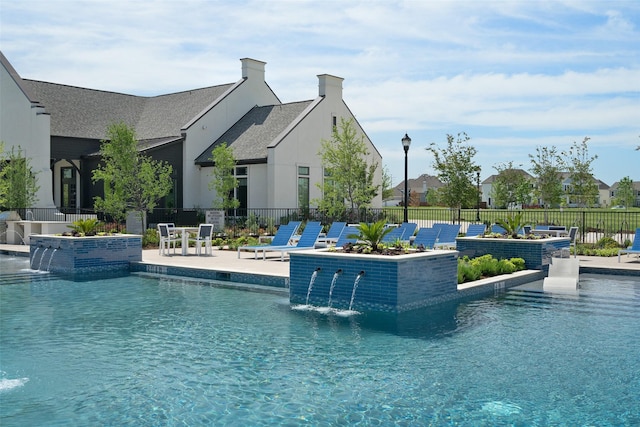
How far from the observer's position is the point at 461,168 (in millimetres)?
28516

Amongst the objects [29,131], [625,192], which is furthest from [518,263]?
[625,192]

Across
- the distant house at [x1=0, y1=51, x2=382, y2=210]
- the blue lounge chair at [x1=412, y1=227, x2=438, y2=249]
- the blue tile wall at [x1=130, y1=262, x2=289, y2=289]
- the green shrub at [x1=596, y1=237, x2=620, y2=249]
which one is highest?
the distant house at [x1=0, y1=51, x2=382, y2=210]

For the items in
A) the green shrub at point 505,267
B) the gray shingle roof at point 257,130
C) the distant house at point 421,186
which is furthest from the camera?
the distant house at point 421,186

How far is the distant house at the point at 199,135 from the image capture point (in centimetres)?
3158

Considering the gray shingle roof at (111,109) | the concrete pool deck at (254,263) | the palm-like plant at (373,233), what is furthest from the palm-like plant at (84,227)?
the gray shingle roof at (111,109)

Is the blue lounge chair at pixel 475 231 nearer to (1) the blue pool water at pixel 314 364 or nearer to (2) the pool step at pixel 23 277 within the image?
(1) the blue pool water at pixel 314 364

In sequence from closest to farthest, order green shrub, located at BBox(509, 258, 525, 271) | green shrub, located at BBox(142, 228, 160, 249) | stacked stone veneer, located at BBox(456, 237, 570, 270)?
green shrub, located at BBox(509, 258, 525, 271) < stacked stone veneer, located at BBox(456, 237, 570, 270) < green shrub, located at BBox(142, 228, 160, 249)

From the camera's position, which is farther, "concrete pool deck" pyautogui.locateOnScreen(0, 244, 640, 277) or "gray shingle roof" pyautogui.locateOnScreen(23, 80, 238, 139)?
"gray shingle roof" pyautogui.locateOnScreen(23, 80, 238, 139)

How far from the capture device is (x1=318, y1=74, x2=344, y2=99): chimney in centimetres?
3369

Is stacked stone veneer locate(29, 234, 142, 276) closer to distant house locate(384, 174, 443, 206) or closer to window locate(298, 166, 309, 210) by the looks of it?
window locate(298, 166, 309, 210)

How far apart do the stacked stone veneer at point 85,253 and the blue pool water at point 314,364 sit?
4355mm

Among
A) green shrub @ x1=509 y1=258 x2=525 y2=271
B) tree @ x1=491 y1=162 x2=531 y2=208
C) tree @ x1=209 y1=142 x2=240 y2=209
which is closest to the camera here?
green shrub @ x1=509 y1=258 x2=525 y2=271

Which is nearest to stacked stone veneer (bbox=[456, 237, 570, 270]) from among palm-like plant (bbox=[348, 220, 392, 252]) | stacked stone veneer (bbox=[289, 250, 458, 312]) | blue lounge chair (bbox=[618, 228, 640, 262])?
blue lounge chair (bbox=[618, 228, 640, 262])

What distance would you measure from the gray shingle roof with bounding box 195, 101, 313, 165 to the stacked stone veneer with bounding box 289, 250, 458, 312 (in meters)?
19.9
